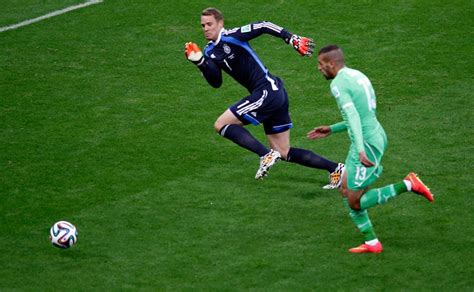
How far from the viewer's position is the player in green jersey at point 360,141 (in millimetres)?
10867

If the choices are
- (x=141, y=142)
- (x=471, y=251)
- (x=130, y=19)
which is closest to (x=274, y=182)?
(x=141, y=142)

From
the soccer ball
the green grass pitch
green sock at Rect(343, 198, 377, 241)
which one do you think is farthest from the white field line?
green sock at Rect(343, 198, 377, 241)

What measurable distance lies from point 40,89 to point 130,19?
3.77 meters

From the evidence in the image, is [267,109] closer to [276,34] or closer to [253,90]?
[253,90]

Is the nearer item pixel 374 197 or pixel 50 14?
pixel 374 197

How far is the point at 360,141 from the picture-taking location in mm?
10727

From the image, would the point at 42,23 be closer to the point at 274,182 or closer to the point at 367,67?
the point at 367,67

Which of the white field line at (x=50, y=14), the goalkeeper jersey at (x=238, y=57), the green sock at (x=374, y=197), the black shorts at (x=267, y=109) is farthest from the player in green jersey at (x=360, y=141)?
the white field line at (x=50, y=14)

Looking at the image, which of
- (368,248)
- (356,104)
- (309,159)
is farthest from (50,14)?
(368,248)

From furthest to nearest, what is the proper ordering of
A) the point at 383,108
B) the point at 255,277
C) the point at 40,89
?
1. the point at 40,89
2. the point at 383,108
3. the point at 255,277

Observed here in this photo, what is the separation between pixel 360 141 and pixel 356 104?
1.66ft

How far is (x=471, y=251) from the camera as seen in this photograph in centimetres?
1134

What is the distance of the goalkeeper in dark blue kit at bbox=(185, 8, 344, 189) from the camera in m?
13.8

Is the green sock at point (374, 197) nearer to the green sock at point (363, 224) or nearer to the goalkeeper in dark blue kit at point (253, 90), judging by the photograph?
the green sock at point (363, 224)
